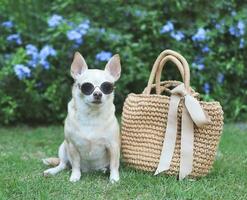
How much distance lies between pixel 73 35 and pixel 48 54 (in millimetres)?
335

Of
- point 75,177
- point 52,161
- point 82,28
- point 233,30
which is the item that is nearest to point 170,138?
point 75,177

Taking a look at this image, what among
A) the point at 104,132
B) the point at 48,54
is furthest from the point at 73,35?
the point at 104,132

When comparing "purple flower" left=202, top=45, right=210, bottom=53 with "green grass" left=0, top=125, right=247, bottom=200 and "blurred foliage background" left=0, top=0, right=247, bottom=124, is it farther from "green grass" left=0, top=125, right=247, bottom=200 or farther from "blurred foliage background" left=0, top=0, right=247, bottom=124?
"green grass" left=0, top=125, right=247, bottom=200

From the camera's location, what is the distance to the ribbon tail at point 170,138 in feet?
13.0

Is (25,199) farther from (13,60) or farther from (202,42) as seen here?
(202,42)

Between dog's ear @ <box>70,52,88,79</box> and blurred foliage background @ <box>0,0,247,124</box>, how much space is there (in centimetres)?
213

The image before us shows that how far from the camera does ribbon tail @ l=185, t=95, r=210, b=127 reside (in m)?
3.83

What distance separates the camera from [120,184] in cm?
383

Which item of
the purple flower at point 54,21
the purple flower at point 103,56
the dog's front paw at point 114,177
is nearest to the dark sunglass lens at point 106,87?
the dog's front paw at point 114,177

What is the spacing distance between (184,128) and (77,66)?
0.85 metres

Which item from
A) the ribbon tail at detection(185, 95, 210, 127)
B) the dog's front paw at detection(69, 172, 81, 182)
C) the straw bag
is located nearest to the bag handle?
the straw bag

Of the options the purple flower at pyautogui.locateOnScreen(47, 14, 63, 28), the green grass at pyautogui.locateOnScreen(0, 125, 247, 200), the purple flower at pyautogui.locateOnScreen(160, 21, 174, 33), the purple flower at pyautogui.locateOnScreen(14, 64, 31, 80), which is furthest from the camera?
the purple flower at pyautogui.locateOnScreen(160, 21, 174, 33)

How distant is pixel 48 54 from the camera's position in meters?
6.15

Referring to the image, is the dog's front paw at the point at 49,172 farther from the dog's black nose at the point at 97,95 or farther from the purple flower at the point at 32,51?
the purple flower at the point at 32,51
